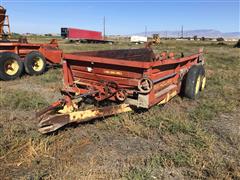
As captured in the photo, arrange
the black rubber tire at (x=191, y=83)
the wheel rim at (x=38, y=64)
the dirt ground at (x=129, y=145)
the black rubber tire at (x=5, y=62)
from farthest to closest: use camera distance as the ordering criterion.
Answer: the wheel rim at (x=38, y=64) < the black rubber tire at (x=5, y=62) < the black rubber tire at (x=191, y=83) < the dirt ground at (x=129, y=145)

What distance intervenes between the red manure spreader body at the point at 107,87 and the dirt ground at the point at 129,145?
0.28m

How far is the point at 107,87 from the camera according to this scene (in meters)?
4.19

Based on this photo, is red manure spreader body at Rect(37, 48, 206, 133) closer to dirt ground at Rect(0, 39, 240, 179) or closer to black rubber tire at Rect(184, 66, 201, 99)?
dirt ground at Rect(0, 39, 240, 179)

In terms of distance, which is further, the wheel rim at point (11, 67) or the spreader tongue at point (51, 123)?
the wheel rim at point (11, 67)

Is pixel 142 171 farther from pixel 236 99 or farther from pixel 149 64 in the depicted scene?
pixel 236 99

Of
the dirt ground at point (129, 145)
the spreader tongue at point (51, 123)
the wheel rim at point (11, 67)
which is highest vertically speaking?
the wheel rim at point (11, 67)

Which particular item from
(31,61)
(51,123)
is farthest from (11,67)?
(51,123)

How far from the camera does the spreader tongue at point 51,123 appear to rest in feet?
11.1

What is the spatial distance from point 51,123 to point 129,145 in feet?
3.62

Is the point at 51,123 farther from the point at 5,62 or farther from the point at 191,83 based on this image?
the point at 5,62

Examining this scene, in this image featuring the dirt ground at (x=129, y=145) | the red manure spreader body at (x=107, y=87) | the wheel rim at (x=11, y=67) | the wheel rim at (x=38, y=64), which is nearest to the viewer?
the dirt ground at (x=129, y=145)

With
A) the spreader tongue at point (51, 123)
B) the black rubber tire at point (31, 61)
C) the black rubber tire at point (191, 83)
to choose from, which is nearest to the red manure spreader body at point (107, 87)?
the spreader tongue at point (51, 123)

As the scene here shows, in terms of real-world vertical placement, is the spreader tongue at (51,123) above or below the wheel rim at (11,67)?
below

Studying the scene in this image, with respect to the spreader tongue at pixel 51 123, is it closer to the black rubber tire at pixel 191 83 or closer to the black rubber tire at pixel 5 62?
the black rubber tire at pixel 191 83
